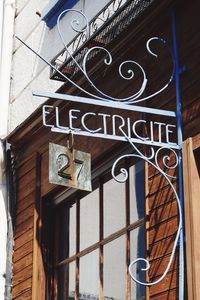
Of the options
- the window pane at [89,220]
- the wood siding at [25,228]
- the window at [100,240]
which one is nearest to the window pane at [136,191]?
the window at [100,240]

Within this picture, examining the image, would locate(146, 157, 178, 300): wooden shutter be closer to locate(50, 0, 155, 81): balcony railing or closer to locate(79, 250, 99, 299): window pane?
locate(79, 250, 99, 299): window pane

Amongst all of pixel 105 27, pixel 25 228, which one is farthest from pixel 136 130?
pixel 25 228

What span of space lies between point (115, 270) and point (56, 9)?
2944mm

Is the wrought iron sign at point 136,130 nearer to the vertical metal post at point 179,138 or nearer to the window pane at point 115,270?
the vertical metal post at point 179,138

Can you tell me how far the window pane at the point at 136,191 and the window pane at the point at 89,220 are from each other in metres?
0.55

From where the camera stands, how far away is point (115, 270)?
7398 millimetres

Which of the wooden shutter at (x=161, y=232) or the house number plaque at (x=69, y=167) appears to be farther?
the wooden shutter at (x=161, y=232)

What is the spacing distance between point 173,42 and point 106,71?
0.94 metres

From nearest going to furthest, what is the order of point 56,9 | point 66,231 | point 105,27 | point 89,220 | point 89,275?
point 105,27, point 89,275, point 89,220, point 66,231, point 56,9

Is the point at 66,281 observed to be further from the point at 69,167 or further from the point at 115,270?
the point at 69,167

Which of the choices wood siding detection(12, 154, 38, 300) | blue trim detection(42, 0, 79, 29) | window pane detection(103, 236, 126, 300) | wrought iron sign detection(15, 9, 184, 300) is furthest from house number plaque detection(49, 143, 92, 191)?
blue trim detection(42, 0, 79, 29)

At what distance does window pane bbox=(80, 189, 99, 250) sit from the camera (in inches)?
311

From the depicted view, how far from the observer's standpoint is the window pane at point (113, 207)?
7562mm

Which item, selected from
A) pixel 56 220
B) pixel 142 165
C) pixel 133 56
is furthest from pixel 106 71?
pixel 56 220
